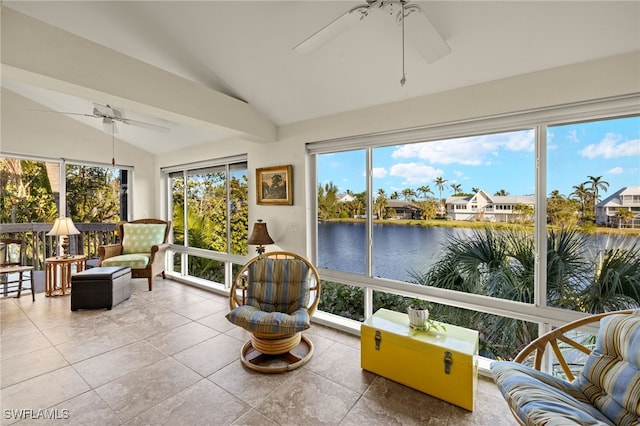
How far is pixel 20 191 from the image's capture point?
4.10m

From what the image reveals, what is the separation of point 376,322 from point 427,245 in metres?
0.89

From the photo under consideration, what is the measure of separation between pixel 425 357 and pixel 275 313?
120 centimetres

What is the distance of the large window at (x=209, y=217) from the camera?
13.9 ft

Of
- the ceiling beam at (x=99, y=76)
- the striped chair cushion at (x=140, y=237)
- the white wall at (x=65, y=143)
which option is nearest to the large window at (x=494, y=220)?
the ceiling beam at (x=99, y=76)

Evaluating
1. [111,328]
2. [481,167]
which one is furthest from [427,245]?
[111,328]

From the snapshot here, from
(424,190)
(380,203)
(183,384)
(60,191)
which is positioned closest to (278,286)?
(183,384)

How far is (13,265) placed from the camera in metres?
3.81

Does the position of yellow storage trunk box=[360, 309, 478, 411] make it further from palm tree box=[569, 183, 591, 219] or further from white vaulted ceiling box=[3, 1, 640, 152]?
white vaulted ceiling box=[3, 1, 640, 152]

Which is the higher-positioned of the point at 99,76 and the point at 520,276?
the point at 99,76

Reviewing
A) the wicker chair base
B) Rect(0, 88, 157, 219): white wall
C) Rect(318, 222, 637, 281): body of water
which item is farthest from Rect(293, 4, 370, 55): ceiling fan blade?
Rect(0, 88, 157, 219): white wall

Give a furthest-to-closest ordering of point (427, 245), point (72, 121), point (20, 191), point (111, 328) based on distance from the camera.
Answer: point (72, 121) < point (20, 191) < point (111, 328) < point (427, 245)

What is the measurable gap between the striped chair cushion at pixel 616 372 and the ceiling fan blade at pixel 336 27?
6.40 ft

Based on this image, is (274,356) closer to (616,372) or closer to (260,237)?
(260,237)

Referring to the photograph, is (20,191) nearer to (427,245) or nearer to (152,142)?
(152,142)
